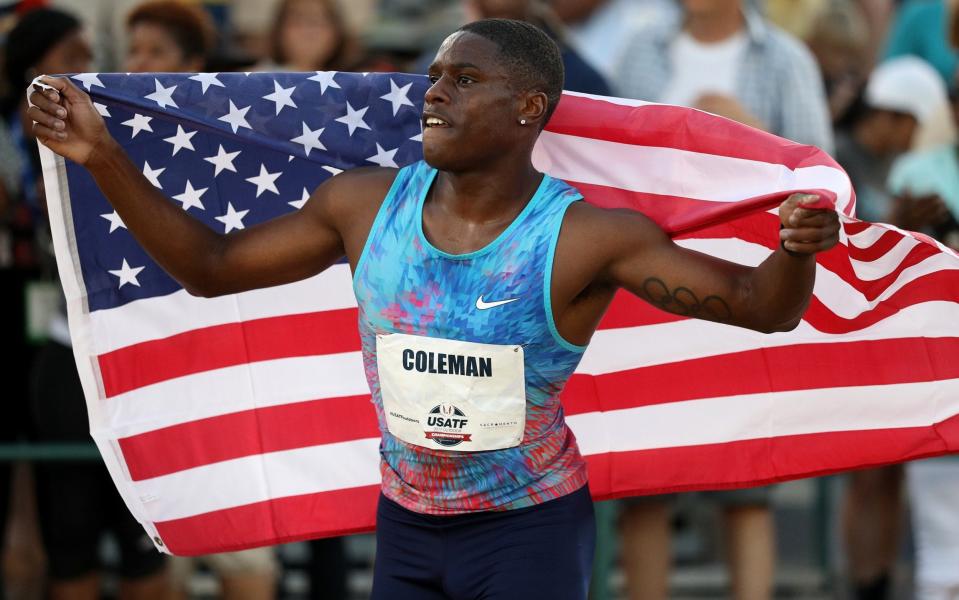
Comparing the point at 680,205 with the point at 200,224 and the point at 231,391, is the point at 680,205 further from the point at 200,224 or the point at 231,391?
the point at 231,391

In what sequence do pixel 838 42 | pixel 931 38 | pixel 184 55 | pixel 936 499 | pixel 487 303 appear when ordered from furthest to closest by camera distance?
pixel 838 42 < pixel 931 38 < pixel 936 499 < pixel 184 55 < pixel 487 303

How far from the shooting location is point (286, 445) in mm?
4984

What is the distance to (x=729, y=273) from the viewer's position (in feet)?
12.3

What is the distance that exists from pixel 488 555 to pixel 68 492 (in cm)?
271

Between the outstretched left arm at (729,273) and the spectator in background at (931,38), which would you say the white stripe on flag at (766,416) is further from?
the spectator in background at (931,38)

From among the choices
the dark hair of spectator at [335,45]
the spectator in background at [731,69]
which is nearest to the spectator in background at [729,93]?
the spectator in background at [731,69]

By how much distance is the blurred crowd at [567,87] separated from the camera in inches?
240

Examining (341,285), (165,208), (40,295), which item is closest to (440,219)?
(165,208)

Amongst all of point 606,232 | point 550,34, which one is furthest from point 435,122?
point 550,34

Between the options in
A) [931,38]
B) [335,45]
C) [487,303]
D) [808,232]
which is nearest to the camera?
[808,232]

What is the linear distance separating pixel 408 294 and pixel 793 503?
15.6 ft

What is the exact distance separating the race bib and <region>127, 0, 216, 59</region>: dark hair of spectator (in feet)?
8.90

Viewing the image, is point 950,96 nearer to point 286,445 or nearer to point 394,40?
point 394,40

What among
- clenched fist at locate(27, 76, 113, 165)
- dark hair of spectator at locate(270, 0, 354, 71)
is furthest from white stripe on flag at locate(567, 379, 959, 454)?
dark hair of spectator at locate(270, 0, 354, 71)
